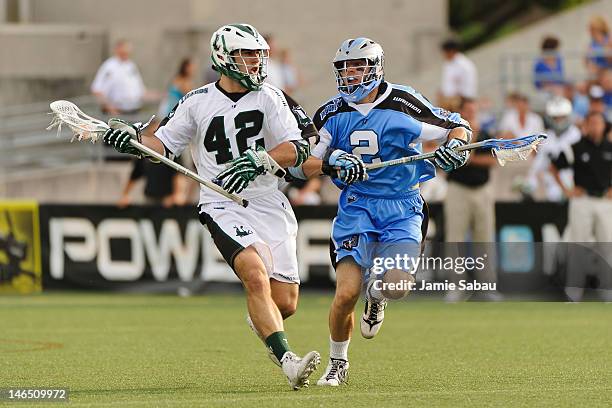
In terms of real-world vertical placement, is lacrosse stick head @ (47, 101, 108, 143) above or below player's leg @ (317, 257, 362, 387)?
above

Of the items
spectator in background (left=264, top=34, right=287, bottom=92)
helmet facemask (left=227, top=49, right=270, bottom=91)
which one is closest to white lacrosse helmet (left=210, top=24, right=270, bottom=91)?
helmet facemask (left=227, top=49, right=270, bottom=91)

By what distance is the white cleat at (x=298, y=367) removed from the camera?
8.36m

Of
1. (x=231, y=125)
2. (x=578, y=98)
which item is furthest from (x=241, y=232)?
(x=578, y=98)

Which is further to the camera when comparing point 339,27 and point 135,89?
point 339,27

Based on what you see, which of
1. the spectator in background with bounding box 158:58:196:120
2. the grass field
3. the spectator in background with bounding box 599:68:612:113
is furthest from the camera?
the spectator in background with bounding box 599:68:612:113

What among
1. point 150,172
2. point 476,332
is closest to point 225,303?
point 150,172

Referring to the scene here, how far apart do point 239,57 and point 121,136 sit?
2.81ft

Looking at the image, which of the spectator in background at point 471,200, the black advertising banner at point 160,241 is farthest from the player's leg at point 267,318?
the black advertising banner at point 160,241

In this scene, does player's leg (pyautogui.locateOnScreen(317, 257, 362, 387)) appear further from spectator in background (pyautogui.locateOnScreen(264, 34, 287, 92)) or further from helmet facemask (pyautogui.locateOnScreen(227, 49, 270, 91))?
spectator in background (pyautogui.locateOnScreen(264, 34, 287, 92))

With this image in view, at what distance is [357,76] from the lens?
30.2 ft

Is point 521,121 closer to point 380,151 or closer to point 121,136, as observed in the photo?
point 380,151

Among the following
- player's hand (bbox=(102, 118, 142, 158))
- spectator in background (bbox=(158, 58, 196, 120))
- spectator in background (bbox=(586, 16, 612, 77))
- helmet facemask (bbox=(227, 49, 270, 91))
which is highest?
spectator in background (bbox=(586, 16, 612, 77))

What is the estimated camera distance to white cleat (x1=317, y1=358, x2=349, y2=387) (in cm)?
891

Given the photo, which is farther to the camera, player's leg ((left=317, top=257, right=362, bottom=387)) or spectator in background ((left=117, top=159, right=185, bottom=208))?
spectator in background ((left=117, top=159, right=185, bottom=208))
